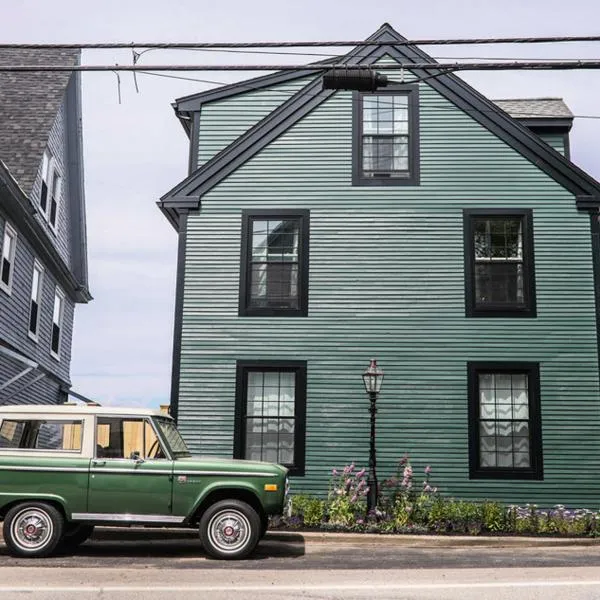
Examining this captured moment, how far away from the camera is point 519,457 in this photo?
626 inches

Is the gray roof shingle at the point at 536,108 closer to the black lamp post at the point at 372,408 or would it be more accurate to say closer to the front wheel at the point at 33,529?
the black lamp post at the point at 372,408

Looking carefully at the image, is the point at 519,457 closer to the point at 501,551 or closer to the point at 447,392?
the point at 447,392

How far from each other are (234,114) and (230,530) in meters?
9.57

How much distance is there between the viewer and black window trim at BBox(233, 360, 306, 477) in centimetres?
1602

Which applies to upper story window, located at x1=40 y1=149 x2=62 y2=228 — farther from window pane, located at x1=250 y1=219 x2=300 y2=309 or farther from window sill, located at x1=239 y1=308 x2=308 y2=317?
window sill, located at x1=239 y1=308 x2=308 y2=317

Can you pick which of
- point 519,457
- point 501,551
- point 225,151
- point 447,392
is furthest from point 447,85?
point 501,551

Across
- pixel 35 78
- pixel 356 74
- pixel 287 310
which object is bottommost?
pixel 287 310

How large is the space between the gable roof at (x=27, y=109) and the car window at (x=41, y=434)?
33.3 feet

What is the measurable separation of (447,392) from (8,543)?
26.9ft

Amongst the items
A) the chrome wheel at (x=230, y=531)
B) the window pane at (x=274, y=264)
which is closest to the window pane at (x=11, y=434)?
the chrome wheel at (x=230, y=531)

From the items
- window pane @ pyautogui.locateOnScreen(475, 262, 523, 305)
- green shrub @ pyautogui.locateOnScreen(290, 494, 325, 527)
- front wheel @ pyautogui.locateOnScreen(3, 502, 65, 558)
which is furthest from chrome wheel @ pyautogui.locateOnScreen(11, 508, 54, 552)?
window pane @ pyautogui.locateOnScreen(475, 262, 523, 305)

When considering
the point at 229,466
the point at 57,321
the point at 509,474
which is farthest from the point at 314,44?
the point at 57,321

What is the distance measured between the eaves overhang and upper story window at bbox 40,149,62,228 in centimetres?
86

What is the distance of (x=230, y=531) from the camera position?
36.8 feet
